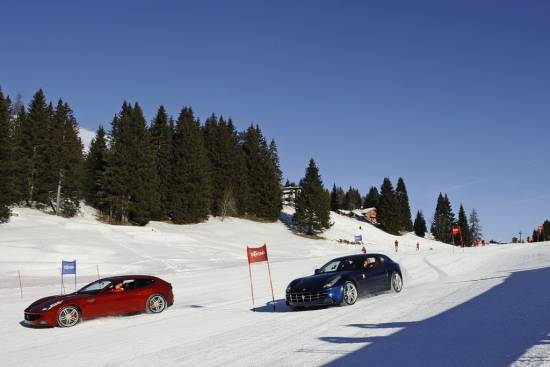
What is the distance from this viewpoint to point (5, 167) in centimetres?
4491

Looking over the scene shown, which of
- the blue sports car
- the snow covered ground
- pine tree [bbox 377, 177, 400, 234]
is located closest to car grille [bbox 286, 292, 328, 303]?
the blue sports car

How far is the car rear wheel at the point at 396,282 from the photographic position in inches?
618

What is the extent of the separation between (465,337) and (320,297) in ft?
18.4

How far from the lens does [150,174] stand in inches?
2363

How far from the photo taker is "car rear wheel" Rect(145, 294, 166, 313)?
1496 centimetres

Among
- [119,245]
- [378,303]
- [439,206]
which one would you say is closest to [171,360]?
[378,303]

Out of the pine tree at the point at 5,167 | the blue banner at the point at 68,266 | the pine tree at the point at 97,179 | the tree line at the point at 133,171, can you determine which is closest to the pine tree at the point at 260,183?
the tree line at the point at 133,171

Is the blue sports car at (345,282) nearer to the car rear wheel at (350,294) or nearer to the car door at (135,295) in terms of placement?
the car rear wheel at (350,294)

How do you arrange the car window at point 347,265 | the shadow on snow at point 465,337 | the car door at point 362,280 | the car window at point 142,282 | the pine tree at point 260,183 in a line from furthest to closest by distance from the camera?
the pine tree at point 260,183
the car window at point 142,282
the car window at point 347,265
the car door at point 362,280
the shadow on snow at point 465,337

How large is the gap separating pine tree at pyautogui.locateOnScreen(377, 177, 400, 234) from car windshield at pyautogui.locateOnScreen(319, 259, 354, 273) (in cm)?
8387

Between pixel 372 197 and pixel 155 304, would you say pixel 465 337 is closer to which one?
pixel 155 304

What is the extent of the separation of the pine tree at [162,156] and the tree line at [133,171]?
0.42 ft

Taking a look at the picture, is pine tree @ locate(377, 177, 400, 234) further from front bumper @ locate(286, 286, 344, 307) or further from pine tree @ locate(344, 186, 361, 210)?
front bumper @ locate(286, 286, 344, 307)

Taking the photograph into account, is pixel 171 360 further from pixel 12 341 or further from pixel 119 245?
pixel 119 245
